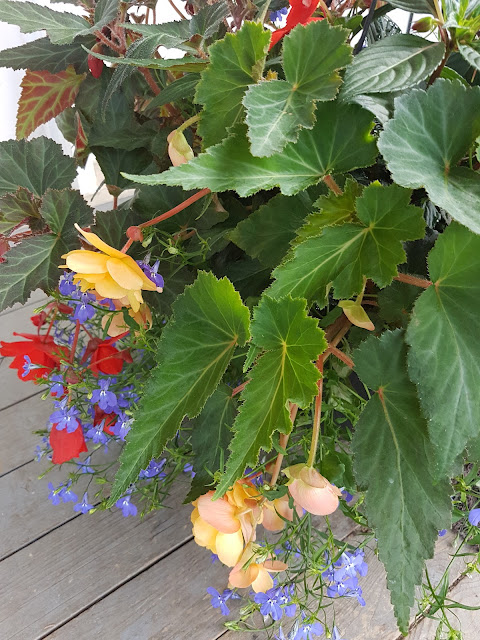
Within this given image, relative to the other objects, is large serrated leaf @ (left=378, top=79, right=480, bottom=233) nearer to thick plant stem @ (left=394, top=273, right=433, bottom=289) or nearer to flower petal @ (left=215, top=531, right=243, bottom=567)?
thick plant stem @ (left=394, top=273, right=433, bottom=289)

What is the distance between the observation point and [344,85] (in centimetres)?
34

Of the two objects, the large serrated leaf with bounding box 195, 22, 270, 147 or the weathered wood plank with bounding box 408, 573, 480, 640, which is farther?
the weathered wood plank with bounding box 408, 573, 480, 640

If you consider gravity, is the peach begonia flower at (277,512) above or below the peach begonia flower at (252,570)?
above

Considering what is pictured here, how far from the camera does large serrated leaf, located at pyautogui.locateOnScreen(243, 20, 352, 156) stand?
32 cm

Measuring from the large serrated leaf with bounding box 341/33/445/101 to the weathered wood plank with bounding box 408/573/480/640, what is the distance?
0.45 m

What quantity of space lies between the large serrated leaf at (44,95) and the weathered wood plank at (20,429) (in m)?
0.36

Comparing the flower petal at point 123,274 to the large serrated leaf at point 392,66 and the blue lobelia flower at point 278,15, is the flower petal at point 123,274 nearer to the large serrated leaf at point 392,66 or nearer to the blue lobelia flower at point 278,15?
the large serrated leaf at point 392,66

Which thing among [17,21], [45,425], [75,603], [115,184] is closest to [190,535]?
[75,603]

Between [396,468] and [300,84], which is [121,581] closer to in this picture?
[396,468]

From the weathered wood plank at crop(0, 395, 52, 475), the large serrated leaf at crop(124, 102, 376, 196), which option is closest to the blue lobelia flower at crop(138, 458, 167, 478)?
the weathered wood plank at crop(0, 395, 52, 475)

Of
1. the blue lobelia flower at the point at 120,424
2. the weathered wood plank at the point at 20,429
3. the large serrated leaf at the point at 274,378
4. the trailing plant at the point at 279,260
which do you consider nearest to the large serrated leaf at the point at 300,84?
the trailing plant at the point at 279,260

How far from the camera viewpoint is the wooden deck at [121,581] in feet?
1.77

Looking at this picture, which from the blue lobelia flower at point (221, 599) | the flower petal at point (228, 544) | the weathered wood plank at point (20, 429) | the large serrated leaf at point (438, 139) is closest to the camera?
the large serrated leaf at point (438, 139)

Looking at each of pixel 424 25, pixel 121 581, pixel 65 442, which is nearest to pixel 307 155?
pixel 424 25
